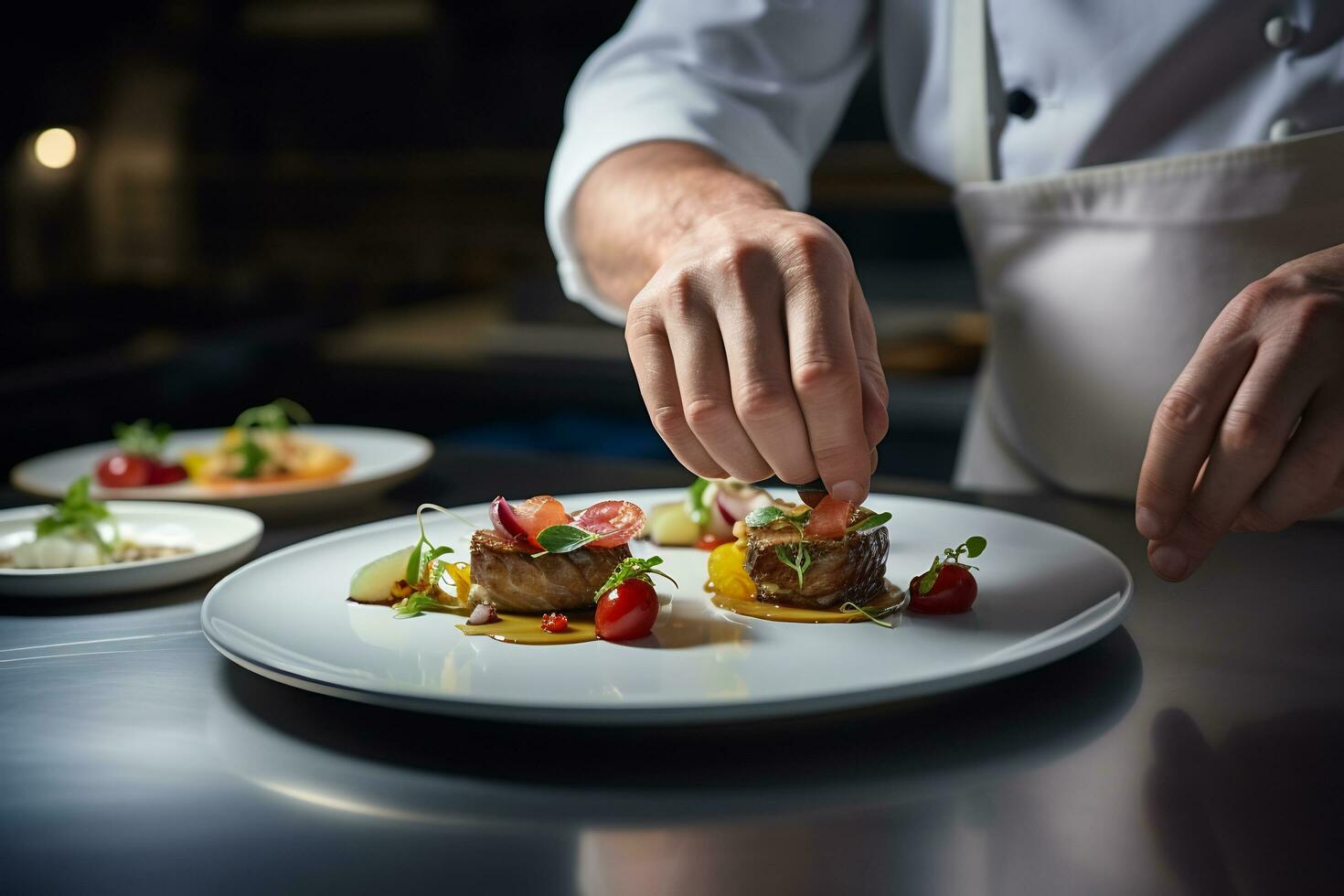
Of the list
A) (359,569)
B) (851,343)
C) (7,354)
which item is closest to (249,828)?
(359,569)

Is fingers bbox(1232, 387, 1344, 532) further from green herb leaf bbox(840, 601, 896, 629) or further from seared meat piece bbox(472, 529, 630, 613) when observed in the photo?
seared meat piece bbox(472, 529, 630, 613)

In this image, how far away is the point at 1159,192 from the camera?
143 cm

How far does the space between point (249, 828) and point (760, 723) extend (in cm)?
32

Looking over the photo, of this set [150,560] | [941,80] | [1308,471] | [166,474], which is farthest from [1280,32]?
[166,474]

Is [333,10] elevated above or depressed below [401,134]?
above

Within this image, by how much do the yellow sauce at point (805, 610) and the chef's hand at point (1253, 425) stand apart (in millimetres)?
211

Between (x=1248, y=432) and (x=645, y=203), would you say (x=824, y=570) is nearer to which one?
(x=1248, y=432)

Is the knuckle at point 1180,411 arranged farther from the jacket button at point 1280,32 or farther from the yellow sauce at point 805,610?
the jacket button at point 1280,32

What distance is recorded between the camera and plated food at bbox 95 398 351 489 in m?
1.65

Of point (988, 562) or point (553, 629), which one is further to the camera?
point (988, 562)

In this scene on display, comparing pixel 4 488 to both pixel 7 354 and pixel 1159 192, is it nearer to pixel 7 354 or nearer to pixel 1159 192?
pixel 1159 192

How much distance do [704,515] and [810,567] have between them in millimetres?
265

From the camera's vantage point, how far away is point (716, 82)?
179 centimetres

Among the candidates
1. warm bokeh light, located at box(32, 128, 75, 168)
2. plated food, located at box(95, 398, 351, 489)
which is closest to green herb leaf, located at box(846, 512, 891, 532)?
plated food, located at box(95, 398, 351, 489)
